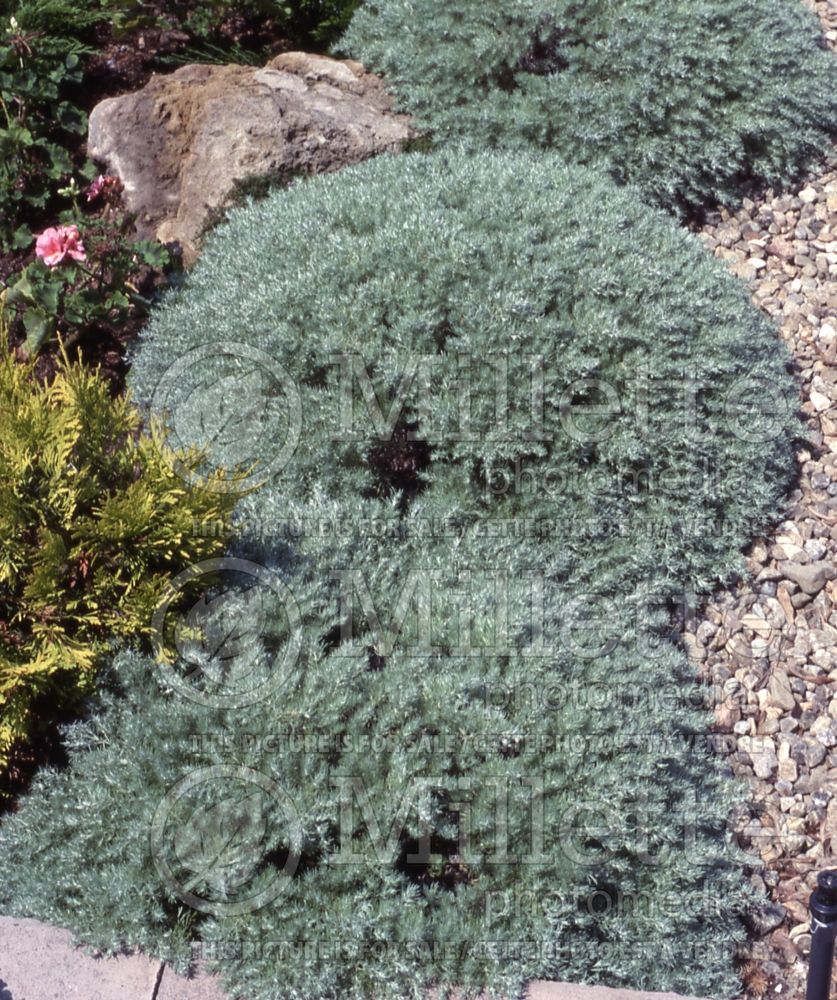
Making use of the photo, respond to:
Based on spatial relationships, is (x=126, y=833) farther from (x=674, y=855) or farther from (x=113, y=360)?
(x=113, y=360)

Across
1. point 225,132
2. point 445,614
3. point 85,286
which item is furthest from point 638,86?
point 445,614

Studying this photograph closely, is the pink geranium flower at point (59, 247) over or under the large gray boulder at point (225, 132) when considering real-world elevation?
under

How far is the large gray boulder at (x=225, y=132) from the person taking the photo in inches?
177

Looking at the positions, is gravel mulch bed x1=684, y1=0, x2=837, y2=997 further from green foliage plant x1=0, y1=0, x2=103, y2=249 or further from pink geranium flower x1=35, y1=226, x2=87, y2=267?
green foliage plant x1=0, y1=0, x2=103, y2=249

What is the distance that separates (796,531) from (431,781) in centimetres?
178

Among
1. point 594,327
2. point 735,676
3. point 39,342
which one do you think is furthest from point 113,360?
point 735,676

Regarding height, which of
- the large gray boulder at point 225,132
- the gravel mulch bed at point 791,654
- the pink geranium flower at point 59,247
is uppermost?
the large gray boulder at point 225,132

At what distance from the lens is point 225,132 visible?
454 cm

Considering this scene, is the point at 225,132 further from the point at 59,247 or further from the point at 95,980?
the point at 95,980

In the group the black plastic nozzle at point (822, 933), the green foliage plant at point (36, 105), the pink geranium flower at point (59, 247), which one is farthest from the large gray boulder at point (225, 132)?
the black plastic nozzle at point (822, 933)

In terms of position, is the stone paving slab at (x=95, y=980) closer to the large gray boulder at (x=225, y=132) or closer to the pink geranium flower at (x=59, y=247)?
the pink geranium flower at (x=59, y=247)

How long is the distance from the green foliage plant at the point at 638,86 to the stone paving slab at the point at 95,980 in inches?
127

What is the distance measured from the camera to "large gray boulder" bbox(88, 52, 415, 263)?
451 cm

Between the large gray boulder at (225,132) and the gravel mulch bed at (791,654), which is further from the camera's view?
the large gray boulder at (225,132)
